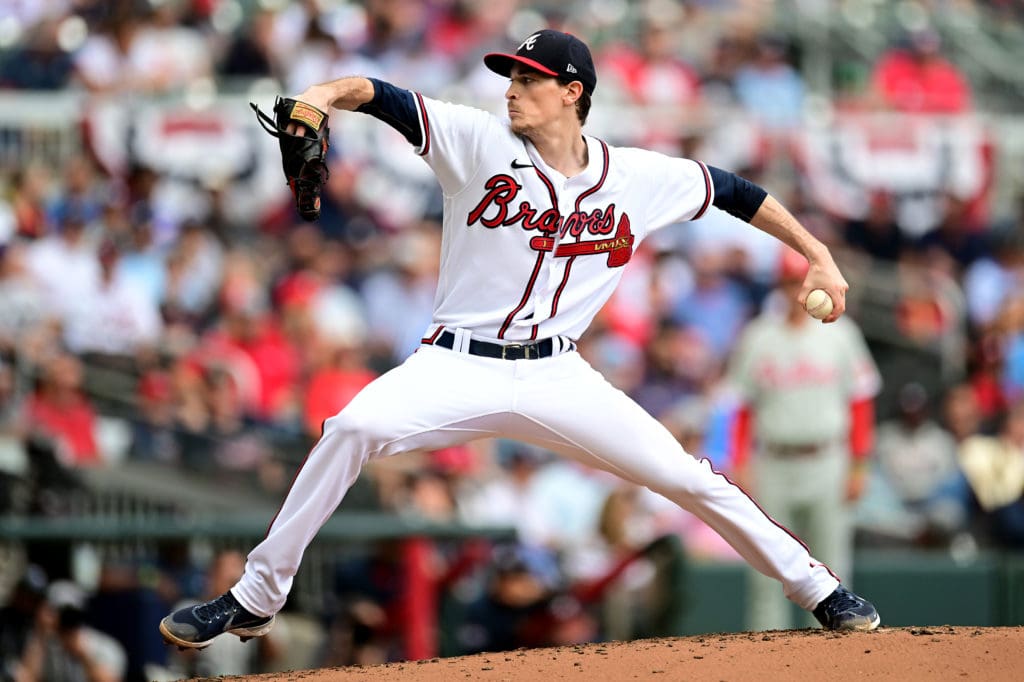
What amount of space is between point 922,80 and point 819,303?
27.5ft

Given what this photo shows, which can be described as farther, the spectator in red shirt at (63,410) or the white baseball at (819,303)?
the spectator in red shirt at (63,410)

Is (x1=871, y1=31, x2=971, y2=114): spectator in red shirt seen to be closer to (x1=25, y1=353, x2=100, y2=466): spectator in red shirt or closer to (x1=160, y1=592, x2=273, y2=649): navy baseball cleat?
(x1=25, y1=353, x2=100, y2=466): spectator in red shirt

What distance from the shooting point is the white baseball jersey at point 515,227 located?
4.43 m

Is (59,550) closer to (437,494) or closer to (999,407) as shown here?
(437,494)

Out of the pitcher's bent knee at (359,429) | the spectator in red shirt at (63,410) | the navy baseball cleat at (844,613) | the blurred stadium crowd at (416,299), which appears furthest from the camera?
the spectator in red shirt at (63,410)

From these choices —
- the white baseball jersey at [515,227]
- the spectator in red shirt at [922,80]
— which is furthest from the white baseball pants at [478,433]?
the spectator in red shirt at [922,80]

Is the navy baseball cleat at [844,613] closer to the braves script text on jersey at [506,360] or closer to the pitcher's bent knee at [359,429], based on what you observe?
the braves script text on jersey at [506,360]

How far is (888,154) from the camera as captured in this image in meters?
10.9

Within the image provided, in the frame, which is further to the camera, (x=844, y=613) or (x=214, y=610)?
(x=844, y=613)

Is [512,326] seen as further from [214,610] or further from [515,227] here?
[214,610]

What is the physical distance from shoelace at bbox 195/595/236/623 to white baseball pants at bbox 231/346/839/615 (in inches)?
1.6

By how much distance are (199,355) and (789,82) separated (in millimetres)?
5949

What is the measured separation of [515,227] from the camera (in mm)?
4473

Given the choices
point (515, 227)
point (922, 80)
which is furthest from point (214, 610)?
point (922, 80)
